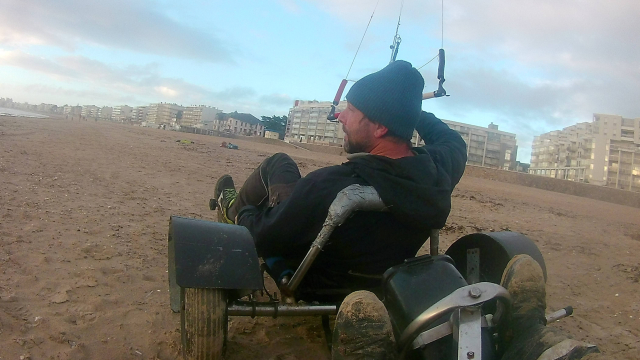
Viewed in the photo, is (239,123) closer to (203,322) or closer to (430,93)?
(430,93)

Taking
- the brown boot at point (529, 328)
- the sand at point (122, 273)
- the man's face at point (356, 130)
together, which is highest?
the man's face at point (356, 130)

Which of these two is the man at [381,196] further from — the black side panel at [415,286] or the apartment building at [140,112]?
the apartment building at [140,112]

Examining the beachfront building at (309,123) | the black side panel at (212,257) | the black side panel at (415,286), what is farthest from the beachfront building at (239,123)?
the black side panel at (415,286)

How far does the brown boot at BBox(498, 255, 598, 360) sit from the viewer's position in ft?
4.06

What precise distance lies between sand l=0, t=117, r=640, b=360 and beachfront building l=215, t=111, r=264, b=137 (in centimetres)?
9004

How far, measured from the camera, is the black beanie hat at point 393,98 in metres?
2.02

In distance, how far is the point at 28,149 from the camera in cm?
875

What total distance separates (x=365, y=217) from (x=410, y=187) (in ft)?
0.86

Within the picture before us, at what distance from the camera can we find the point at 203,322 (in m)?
1.81

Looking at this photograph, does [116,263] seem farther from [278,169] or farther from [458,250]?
[458,250]

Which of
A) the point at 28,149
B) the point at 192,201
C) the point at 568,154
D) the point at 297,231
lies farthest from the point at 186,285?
the point at 568,154

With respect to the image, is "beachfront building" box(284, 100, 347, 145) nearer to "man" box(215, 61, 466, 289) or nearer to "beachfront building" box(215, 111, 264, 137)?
"beachfront building" box(215, 111, 264, 137)

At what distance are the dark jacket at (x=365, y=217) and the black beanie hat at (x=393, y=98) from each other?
19 cm

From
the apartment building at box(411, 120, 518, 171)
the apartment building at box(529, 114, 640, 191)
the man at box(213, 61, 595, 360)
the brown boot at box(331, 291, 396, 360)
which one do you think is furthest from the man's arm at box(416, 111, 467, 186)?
the apartment building at box(411, 120, 518, 171)
